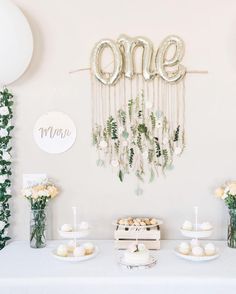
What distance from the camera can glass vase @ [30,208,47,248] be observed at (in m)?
1.70

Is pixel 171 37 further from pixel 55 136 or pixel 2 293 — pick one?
pixel 2 293

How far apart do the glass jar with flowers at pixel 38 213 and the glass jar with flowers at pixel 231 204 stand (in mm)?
823

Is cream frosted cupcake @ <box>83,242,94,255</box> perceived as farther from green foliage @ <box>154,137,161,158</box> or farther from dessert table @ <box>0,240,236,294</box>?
green foliage @ <box>154,137,161,158</box>

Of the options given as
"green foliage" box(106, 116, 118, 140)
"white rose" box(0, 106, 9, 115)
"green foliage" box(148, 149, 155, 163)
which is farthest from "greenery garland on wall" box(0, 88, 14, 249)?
"green foliage" box(148, 149, 155, 163)

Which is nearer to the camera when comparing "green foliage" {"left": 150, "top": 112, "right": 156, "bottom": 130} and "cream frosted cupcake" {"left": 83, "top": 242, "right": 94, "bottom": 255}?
"cream frosted cupcake" {"left": 83, "top": 242, "right": 94, "bottom": 255}

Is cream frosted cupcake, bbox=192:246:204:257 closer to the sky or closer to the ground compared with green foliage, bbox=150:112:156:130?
closer to the ground

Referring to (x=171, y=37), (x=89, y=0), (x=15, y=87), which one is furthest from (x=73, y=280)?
(x=89, y=0)

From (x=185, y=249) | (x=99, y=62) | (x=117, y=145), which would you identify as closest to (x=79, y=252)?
(x=185, y=249)

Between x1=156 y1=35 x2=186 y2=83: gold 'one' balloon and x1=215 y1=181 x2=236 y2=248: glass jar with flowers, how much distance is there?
0.58m

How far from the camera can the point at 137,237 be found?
5.37 feet

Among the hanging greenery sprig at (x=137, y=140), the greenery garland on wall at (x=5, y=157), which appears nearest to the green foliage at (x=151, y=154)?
the hanging greenery sprig at (x=137, y=140)

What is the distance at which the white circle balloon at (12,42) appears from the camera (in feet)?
5.08

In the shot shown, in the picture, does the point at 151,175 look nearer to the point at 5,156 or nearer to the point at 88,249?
the point at 88,249

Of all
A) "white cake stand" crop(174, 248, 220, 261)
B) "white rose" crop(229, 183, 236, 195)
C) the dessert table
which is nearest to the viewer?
the dessert table
